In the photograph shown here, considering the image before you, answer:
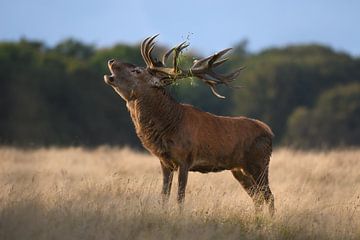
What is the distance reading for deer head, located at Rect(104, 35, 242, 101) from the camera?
37.6 feet

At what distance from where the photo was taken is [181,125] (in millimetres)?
11469

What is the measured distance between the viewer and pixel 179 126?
11.4m

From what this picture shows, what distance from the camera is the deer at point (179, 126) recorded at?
11328 mm

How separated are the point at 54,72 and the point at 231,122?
3212cm

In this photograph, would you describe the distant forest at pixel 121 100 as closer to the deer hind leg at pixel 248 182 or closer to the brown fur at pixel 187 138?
the deer hind leg at pixel 248 182

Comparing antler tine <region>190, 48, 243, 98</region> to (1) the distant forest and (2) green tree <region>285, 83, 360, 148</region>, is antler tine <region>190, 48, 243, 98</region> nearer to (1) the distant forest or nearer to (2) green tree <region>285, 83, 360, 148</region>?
(1) the distant forest

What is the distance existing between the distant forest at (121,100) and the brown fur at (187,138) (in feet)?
72.3

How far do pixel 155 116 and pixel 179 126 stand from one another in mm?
332

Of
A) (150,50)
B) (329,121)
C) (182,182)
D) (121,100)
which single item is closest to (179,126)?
(182,182)

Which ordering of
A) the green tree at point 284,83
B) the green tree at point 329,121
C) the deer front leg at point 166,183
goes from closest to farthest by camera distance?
the deer front leg at point 166,183
the green tree at point 329,121
the green tree at point 284,83

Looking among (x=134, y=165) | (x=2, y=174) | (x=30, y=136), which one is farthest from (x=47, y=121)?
(x=2, y=174)

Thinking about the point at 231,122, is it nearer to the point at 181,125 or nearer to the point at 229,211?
the point at 181,125

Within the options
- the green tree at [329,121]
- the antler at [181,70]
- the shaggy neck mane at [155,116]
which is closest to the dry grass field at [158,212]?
the shaggy neck mane at [155,116]

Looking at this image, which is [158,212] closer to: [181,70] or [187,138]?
[187,138]
